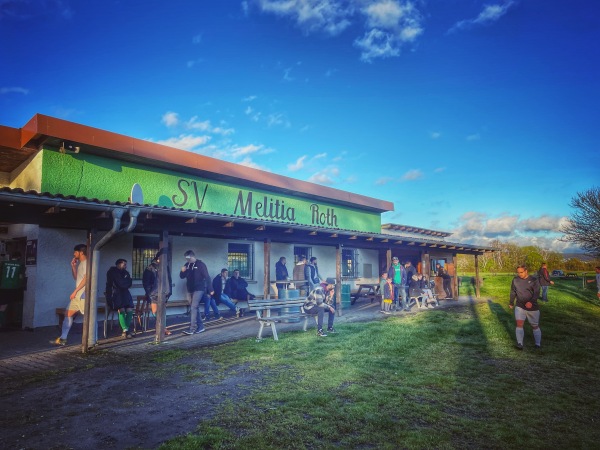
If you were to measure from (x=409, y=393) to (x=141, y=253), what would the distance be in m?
9.24

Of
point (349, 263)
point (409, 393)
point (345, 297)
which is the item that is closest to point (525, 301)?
point (409, 393)

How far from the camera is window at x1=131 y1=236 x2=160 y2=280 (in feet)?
37.6

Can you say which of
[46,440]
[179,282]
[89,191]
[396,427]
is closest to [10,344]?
[89,191]

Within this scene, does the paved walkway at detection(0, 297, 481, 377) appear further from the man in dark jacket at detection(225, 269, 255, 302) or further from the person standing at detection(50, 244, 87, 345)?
the man in dark jacket at detection(225, 269, 255, 302)

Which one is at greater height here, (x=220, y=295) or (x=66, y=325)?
(x=220, y=295)

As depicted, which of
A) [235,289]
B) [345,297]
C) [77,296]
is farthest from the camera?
[345,297]

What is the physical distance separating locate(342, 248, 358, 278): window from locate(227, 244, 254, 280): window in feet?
19.2

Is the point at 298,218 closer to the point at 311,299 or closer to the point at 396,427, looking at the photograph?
the point at 311,299

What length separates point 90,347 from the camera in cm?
729

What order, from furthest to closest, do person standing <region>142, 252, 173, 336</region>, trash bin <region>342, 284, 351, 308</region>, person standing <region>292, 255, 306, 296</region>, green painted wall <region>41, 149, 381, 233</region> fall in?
trash bin <region>342, 284, 351, 308</region> → person standing <region>292, 255, 306, 296</region> → green painted wall <region>41, 149, 381, 233</region> → person standing <region>142, 252, 173, 336</region>

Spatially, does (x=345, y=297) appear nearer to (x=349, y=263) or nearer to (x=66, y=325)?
(x=349, y=263)

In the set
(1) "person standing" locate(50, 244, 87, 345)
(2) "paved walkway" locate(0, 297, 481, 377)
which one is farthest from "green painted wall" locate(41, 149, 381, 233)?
(2) "paved walkway" locate(0, 297, 481, 377)

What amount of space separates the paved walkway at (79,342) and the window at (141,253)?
62.9 inches

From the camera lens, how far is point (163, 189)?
12.0m
